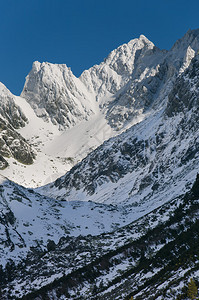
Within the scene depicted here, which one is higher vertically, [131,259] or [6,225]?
[6,225]

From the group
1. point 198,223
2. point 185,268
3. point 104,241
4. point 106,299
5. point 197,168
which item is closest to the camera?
point 185,268

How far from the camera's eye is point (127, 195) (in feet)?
436

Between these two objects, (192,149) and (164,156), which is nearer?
(192,149)

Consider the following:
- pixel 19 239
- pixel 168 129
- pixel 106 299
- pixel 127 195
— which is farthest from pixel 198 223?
pixel 168 129

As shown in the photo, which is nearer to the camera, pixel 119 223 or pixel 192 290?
pixel 192 290

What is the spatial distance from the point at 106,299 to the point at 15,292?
13.2 meters

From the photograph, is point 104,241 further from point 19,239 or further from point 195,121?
point 195,121

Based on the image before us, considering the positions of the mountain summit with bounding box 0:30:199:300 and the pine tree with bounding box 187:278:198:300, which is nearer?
the pine tree with bounding box 187:278:198:300

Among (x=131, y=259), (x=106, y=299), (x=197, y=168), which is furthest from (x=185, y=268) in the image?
(x=197, y=168)

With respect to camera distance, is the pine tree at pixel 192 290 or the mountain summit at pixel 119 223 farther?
the mountain summit at pixel 119 223

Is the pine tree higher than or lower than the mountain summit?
lower

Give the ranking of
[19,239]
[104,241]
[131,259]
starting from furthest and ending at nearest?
[19,239]
[104,241]
[131,259]

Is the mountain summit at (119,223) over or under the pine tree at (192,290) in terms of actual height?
over

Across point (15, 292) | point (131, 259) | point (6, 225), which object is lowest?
point (131, 259)
